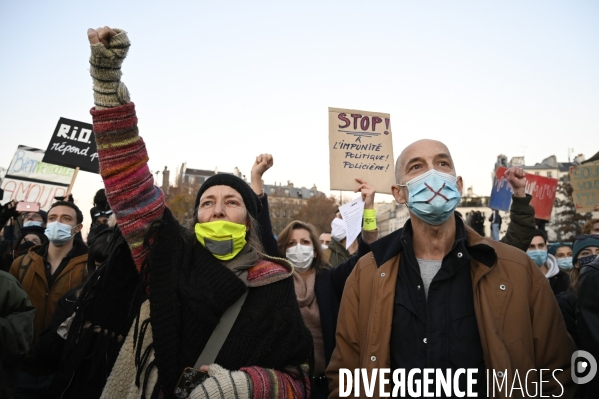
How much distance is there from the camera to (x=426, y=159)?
9.45 feet

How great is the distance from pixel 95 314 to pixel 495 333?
192 centimetres

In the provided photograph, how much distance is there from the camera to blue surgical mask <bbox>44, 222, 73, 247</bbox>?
15.7 ft

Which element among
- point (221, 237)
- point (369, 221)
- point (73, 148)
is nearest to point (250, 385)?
point (221, 237)

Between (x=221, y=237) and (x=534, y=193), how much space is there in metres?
7.40

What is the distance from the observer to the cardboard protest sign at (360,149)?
520cm

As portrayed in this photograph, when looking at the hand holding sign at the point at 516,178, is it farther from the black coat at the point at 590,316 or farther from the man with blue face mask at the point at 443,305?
the black coat at the point at 590,316

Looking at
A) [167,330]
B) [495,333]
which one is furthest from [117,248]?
→ [495,333]

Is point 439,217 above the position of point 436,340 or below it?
above

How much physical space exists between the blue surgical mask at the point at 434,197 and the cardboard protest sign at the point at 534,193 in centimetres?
551

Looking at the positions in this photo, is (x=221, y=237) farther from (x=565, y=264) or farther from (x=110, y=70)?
(x=565, y=264)

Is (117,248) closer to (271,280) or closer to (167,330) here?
(167,330)

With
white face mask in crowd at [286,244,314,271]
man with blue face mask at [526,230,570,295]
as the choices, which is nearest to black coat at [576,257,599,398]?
white face mask in crowd at [286,244,314,271]

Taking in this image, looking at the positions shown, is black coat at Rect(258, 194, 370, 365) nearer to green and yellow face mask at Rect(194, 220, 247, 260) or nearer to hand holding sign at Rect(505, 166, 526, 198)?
green and yellow face mask at Rect(194, 220, 247, 260)

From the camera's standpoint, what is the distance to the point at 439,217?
2.74 meters
